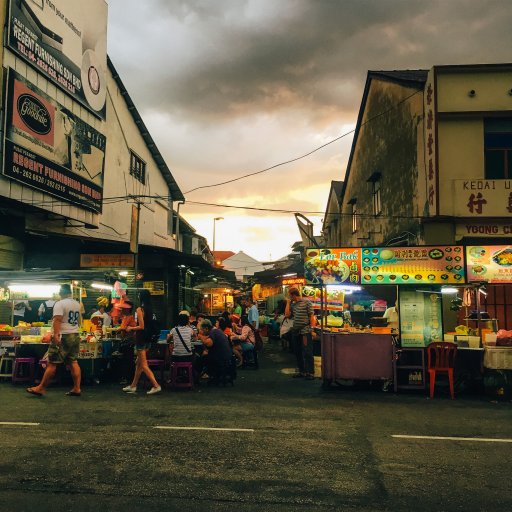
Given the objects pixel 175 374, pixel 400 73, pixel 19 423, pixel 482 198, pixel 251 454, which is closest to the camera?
pixel 251 454

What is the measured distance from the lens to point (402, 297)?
38.0ft

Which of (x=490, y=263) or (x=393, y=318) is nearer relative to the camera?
→ (x=490, y=263)

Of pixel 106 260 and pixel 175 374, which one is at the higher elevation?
pixel 106 260

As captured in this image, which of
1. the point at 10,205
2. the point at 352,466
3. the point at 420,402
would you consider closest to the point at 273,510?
the point at 352,466

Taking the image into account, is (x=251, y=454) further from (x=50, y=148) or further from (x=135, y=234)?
(x=135, y=234)

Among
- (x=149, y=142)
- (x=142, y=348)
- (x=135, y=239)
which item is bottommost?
(x=142, y=348)

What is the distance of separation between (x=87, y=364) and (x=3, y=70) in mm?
8286

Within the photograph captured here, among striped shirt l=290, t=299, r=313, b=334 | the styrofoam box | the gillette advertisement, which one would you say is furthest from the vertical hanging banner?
the styrofoam box

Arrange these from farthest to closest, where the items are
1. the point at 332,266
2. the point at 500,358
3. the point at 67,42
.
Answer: the point at 67,42 → the point at 332,266 → the point at 500,358

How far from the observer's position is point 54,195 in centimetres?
1531

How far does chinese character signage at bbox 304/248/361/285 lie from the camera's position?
10.9m

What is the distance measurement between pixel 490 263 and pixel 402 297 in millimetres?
2026

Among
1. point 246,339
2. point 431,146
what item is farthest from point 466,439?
point 431,146

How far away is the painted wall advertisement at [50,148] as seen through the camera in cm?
1346
